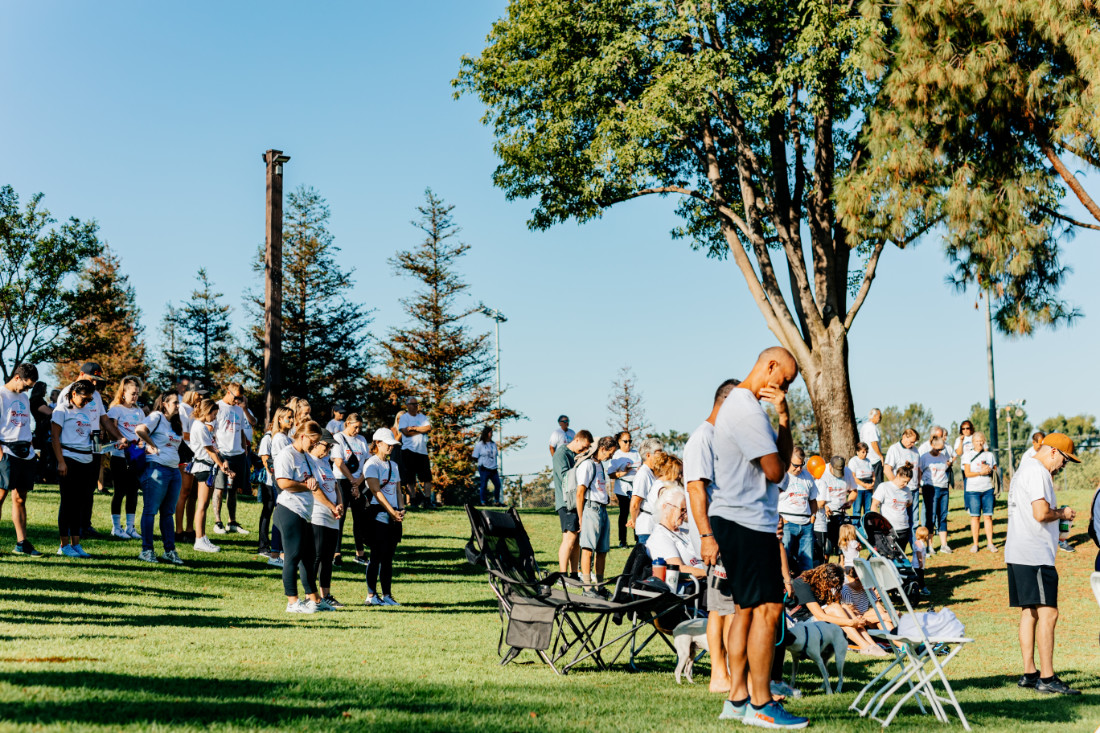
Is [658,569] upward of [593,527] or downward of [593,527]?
downward

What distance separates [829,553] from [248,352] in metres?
38.6

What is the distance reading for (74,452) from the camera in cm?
1027

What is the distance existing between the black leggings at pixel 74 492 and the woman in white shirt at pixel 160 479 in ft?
1.89

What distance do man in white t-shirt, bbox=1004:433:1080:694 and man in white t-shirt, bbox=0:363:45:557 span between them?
930 cm

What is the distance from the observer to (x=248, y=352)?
47281 millimetres

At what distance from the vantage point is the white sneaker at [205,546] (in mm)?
11844

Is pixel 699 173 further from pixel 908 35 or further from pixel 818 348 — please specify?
pixel 908 35

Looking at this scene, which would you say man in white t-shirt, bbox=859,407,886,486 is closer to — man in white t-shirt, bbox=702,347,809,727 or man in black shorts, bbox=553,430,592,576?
man in black shorts, bbox=553,430,592,576

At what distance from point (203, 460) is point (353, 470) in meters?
1.85

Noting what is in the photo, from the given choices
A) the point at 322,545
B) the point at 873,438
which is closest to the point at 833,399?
the point at 873,438

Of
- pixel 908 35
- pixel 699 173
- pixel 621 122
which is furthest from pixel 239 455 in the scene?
pixel 699 173

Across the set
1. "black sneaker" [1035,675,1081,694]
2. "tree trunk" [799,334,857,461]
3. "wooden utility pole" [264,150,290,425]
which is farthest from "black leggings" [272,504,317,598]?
"tree trunk" [799,334,857,461]

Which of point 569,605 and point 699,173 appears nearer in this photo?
point 569,605

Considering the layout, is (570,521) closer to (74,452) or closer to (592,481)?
(592,481)
